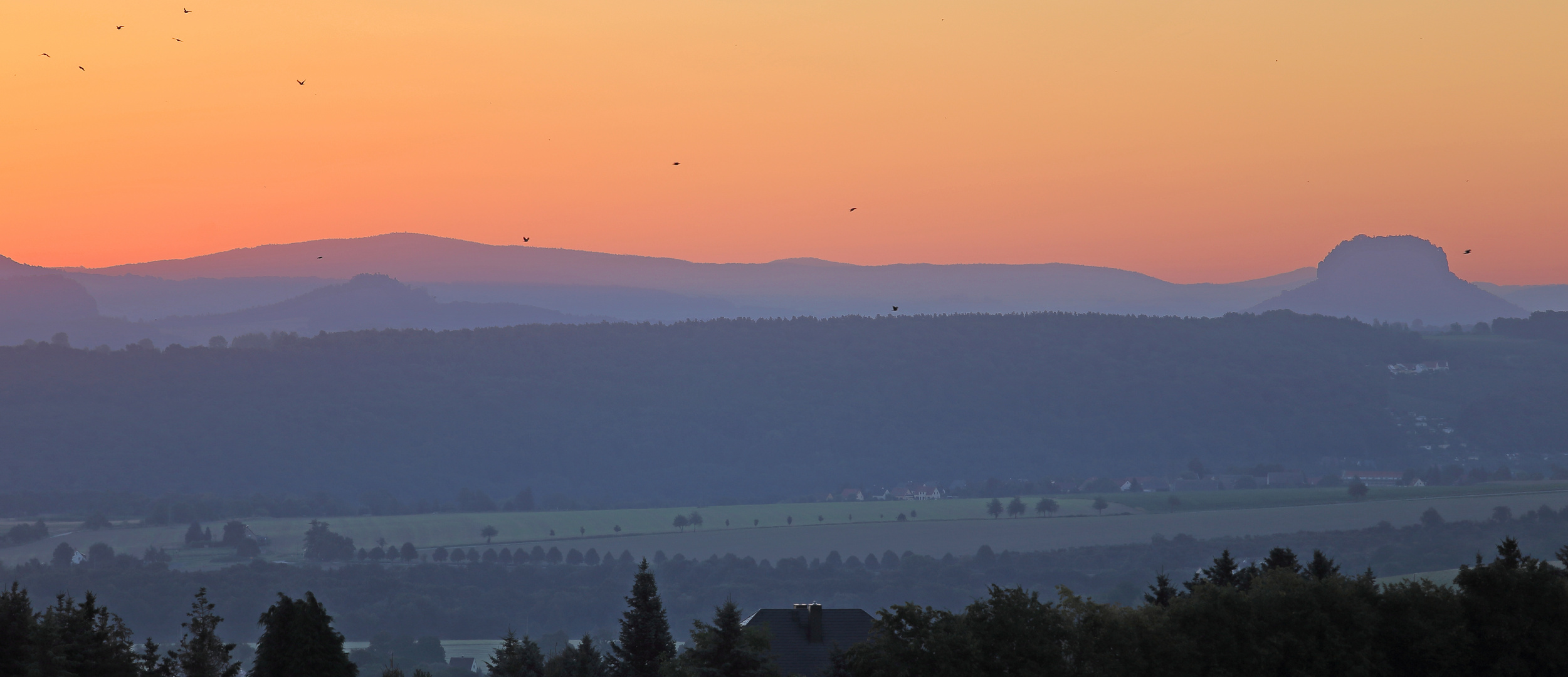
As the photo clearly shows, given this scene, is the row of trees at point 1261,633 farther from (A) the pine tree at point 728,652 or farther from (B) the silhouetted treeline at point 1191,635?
(A) the pine tree at point 728,652

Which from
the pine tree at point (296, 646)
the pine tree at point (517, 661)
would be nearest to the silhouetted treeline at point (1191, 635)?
the pine tree at point (296, 646)

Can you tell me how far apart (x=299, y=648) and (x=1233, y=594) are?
2723cm

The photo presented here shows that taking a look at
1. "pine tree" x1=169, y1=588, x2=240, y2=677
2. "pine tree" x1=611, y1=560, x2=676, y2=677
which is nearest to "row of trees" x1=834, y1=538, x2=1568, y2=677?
"pine tree" x1=611, y1=560, x2=676, y2=677

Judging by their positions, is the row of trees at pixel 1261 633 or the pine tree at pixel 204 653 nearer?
the row of trees at pixel 1261 633

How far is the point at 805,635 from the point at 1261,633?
2182 cm

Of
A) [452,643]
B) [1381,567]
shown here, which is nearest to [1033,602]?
[452,643]

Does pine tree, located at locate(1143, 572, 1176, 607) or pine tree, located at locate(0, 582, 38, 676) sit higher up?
pine tree, located at locate(0, 582, 38, 676)

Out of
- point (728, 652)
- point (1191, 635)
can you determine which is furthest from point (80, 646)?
point (1191, 635)

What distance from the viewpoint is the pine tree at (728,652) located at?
47344 mm

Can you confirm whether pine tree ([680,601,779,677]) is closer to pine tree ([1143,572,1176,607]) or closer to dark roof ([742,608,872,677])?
dark roof ([742,608,872,677])

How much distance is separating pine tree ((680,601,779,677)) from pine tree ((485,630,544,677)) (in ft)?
35.6

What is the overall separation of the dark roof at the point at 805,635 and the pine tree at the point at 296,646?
61.9ft

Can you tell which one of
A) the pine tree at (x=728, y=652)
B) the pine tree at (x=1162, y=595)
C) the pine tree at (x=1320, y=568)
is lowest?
the pine tree at (x=728, y=652)

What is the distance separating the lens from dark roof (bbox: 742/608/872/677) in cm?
6100
